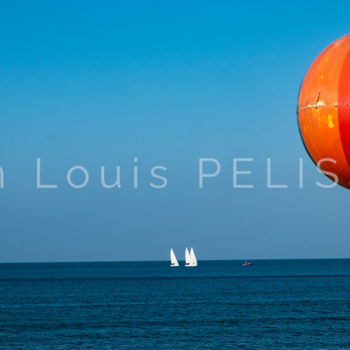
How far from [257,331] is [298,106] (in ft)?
207

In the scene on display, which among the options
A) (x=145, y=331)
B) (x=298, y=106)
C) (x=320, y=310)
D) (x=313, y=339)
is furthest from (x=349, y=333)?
(x=298, y=106)

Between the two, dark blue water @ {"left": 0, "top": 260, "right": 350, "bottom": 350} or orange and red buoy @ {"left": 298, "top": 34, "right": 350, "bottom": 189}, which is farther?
dark blue water @ {"left": 0, "top": 260, "right": 350, "bottom": 350}

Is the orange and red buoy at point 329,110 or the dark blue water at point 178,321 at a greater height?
the orange and red buoy at point 329,110

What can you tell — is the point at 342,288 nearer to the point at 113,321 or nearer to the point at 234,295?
the point at 234,295

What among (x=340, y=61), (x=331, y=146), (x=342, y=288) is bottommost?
(x=342, y=288)

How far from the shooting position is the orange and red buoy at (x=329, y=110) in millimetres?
6371

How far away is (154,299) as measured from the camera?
11025 centimetres

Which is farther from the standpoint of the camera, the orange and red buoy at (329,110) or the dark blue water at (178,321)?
the dark blue water at (178,321)

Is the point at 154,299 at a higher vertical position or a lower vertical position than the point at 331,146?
lower

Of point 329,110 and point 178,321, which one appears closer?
point 329,110

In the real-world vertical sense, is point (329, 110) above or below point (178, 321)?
above

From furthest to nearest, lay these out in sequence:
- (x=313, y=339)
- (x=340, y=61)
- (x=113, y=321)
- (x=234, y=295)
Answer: (x=234, y=295) → (x=113, y=321) → (x=313, y=339) → (x=340, y=61)

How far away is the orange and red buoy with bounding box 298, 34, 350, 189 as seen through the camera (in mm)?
6371

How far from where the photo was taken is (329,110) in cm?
648
